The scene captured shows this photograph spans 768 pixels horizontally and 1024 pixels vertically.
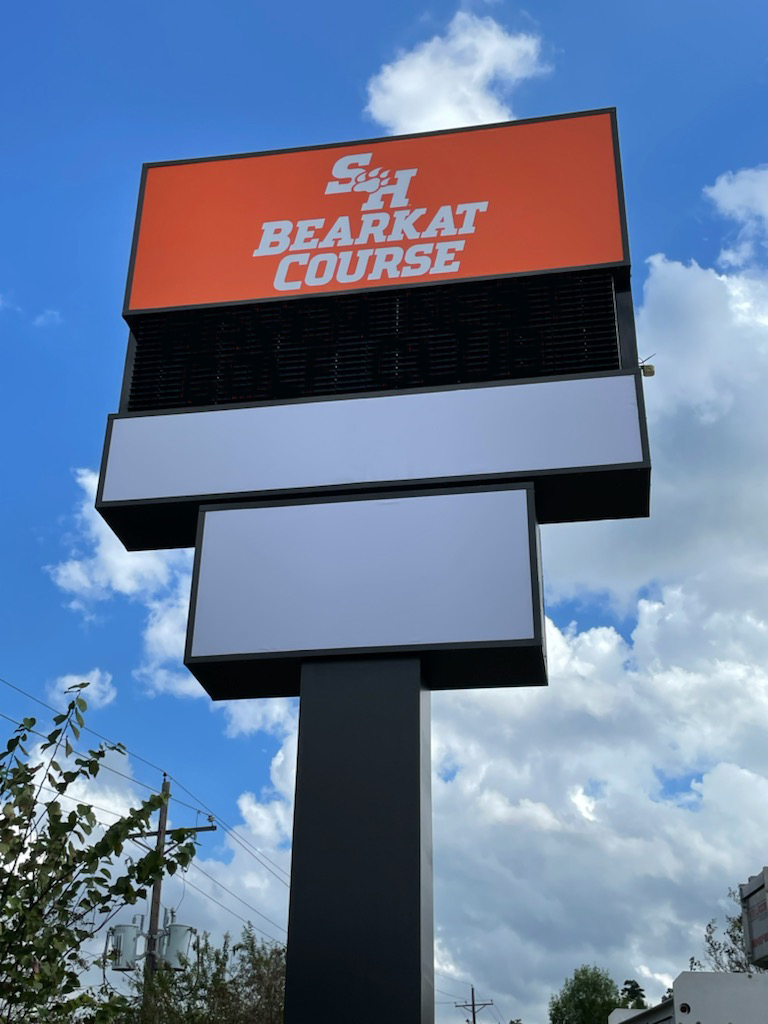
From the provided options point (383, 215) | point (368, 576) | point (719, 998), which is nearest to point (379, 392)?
point (368, 576)

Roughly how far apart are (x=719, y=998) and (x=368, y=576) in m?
5.79

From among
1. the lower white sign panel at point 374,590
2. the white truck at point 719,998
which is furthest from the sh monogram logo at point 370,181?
the white truck at point 719,998

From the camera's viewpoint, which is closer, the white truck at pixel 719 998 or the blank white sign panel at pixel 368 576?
the white truck at pixel 719 998

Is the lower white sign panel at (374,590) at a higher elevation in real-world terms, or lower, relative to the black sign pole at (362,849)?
higher

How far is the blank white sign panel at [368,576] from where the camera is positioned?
40.3 feet

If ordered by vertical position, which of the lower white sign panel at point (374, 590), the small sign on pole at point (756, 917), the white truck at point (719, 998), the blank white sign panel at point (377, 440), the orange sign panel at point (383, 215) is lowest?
the white truck at point (719, 998)

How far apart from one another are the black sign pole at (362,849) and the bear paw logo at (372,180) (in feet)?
21.2

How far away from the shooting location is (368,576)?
1266 cm

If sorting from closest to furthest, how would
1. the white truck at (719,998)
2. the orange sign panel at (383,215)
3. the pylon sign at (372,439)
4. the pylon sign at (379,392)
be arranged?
the white truck at (719,998), the pylon sign at (372,439), the pylon sign at (379,392), the orange sign panel at (383,215)

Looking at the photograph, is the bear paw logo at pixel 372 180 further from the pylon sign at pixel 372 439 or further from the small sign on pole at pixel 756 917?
the small sign on pole at pixel 756 917

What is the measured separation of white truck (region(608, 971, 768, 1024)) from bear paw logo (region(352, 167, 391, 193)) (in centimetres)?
1051

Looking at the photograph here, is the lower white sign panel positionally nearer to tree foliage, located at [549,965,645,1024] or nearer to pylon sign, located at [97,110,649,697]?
pylon sign, located at [97,110,649,697]

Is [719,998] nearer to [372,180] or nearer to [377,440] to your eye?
[377,440]

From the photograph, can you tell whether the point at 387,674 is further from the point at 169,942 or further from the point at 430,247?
the point at 169,942
